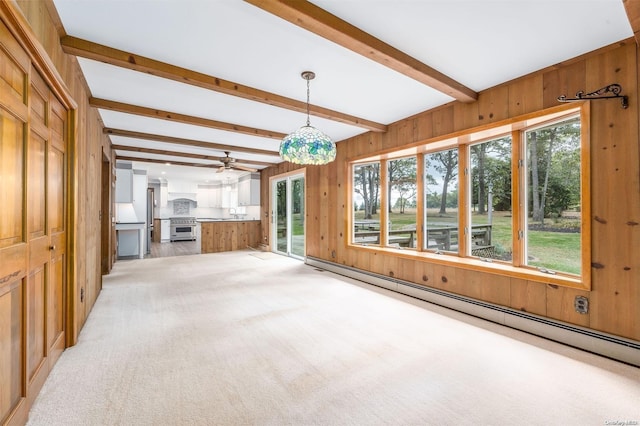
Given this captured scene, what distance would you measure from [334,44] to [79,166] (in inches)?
99.8

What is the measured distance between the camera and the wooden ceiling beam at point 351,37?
1.68 m

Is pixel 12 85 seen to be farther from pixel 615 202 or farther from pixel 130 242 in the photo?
pixel 130 242

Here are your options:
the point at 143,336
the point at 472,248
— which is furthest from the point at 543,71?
the point at 143,336

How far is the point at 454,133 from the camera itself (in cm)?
335

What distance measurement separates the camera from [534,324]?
261 centimetres

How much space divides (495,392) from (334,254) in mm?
3707

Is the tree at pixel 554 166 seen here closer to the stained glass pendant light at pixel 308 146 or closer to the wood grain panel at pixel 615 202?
the wood grain panel at pixel 615 202

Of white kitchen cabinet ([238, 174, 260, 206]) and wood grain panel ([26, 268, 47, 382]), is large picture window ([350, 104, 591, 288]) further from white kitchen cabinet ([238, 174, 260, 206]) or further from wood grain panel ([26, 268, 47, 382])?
white kitchen cabinet ([238, 174, 260, 206])

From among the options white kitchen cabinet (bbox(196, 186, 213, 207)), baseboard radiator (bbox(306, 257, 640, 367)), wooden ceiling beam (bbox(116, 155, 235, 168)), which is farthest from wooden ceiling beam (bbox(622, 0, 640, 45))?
white kitchen cabinet (bbox(196, 186, 213, 207))

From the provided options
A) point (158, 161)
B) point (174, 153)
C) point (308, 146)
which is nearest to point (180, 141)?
point (174, 153)

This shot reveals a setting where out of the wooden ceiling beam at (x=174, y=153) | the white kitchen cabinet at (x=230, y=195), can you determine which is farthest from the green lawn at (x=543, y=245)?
the white kitchen cabinet at (x=230, y=195)

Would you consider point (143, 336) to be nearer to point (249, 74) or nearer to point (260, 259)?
point (249, 74)

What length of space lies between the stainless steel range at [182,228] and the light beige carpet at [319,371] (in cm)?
725

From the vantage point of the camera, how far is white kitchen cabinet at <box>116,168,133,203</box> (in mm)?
6406
